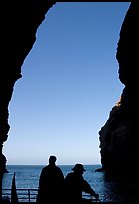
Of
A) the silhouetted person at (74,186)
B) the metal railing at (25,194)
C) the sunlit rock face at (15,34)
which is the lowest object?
the metal railing at (25,194)

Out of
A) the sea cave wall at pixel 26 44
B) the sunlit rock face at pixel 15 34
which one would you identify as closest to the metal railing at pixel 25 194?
the sea cave wall at pixel 26 44

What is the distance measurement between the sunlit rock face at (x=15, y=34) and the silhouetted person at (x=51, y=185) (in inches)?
163

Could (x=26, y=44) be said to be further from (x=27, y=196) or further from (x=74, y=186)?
(x=27, y=196)

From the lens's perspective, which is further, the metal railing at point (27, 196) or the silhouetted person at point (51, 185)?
the metal railing at point (27, 196)

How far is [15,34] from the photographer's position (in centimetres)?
1088

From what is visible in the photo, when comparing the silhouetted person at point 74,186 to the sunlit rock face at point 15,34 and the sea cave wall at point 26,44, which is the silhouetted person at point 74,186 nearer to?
the sunlit rock face at point 15,34

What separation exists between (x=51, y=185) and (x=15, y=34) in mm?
5766

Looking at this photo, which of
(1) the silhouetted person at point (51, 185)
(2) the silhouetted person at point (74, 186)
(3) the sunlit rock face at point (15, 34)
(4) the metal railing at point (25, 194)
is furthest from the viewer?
(4) the metal railing at point (25, 194)

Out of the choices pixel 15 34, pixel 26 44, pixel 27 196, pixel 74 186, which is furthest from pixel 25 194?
pixel 27 196

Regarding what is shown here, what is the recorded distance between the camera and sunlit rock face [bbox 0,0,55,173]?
31.3 ft

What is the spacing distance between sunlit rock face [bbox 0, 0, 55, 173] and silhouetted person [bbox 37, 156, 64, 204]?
→ 415cm

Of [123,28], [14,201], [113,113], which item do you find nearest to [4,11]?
[14,201]

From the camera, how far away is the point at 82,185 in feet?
23.6

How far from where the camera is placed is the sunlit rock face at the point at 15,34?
9552 mm
